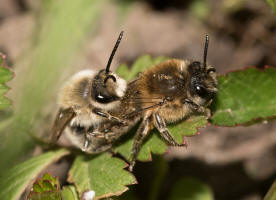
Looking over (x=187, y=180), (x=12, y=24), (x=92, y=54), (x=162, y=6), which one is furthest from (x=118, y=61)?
(x=187, y=180)

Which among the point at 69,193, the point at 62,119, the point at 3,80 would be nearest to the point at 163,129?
the point at 62,119

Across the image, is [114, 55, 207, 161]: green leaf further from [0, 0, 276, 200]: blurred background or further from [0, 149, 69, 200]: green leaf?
[0, 0, 276, 200]: blurred background

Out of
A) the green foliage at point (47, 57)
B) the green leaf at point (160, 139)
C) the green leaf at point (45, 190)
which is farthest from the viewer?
the green foliage at point (47, 57)

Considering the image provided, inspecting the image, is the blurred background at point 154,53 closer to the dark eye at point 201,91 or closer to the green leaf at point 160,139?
the green leaf at point 160,139

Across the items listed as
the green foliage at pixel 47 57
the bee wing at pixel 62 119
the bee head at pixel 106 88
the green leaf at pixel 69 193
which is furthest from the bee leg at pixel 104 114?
the green foliage at pixel 47 57

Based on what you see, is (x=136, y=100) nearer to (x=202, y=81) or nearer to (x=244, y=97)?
(x=202, y=81)

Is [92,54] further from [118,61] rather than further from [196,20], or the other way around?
[196,20]
